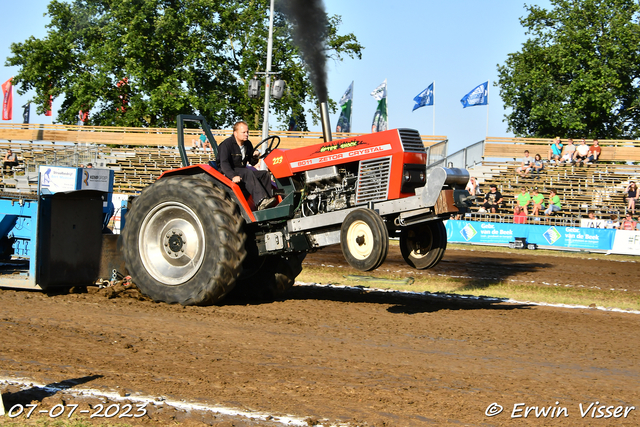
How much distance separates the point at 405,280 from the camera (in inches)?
442

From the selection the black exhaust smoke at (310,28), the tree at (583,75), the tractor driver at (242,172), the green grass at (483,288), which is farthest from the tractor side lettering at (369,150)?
the tree at (583,75)

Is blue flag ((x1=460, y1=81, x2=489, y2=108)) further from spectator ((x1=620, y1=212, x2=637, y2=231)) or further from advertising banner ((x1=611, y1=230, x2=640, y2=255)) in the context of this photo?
advertising banner ((x1=611, y1=230, x2=640, y2=255))

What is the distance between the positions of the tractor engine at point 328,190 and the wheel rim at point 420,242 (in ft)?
2.62

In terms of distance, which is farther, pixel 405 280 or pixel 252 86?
pixel 252 86

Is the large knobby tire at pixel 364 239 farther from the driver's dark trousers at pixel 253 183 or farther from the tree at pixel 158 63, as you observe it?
the tree at pixel 158 63

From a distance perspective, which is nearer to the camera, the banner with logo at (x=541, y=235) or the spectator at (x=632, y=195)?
the banner with logo at (x=541, y=235)

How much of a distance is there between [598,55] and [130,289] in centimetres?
3861

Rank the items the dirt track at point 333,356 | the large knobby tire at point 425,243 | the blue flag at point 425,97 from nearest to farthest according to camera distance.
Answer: the dirt track at point 333,356, the large knobby tire at point 425,243, the blue flag at point 425,97

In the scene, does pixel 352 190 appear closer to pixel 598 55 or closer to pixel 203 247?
pixel 203 247

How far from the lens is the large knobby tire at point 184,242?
23.8 ft

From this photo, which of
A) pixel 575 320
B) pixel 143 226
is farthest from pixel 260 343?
pixel 575 320

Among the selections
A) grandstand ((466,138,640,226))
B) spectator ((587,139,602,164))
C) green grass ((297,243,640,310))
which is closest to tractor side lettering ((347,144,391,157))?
green grass ((297,243,640,310))

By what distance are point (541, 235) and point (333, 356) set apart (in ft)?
54.5

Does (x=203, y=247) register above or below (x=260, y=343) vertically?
above
